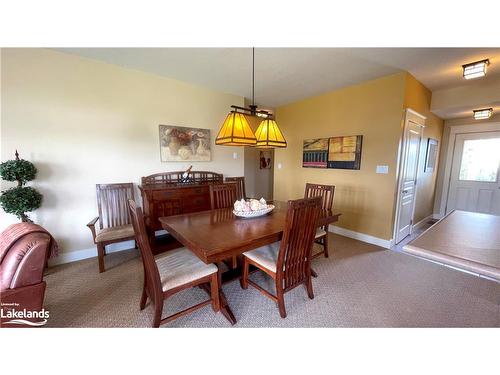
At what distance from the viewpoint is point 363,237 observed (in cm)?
329

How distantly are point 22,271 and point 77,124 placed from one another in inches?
77.2

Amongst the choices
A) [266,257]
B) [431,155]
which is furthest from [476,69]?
[266,257]

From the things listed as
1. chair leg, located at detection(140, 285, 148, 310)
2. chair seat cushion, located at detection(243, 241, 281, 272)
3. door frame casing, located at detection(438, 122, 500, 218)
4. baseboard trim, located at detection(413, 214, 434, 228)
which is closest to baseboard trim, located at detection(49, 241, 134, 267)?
chair leg, located at detection(140, 285, 148, 310)

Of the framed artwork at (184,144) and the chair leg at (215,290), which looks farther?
the framed artwork at (184,144)

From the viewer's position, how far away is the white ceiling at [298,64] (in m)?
2.20

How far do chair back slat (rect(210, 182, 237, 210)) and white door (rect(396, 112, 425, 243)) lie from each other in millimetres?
2556

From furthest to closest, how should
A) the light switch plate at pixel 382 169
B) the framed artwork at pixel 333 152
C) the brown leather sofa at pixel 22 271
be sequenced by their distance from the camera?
the framed artwork at pixel 333 152
the light switch plate at pixel 382 169
the brown leather sofa at pixel 22 271

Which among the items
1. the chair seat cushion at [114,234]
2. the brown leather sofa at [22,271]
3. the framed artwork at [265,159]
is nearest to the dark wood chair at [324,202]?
the chair seat cushion at [114,234]
